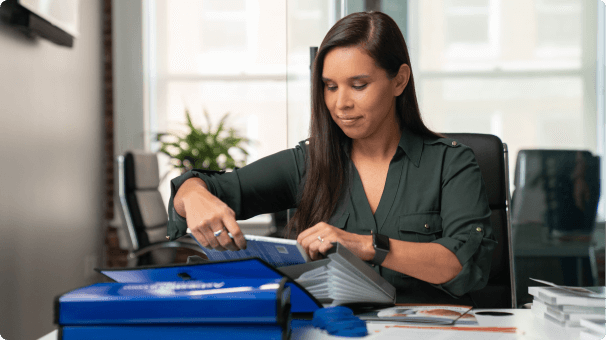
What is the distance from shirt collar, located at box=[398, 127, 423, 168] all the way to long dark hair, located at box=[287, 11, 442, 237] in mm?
35

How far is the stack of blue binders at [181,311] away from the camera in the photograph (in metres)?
0.51

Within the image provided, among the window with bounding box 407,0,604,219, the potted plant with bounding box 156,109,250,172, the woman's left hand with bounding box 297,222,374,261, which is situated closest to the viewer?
the woman's left hand with bounding box 297,222,374,261

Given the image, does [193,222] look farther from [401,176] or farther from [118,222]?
[118,222]

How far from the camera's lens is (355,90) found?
1121mm

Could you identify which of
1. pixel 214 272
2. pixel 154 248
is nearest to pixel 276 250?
pixel 214 272

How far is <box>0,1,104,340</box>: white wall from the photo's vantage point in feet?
8.21

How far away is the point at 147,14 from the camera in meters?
3.89

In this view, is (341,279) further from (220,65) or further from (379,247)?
(220,65)

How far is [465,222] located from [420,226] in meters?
0.14

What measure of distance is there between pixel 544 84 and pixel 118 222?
325cm

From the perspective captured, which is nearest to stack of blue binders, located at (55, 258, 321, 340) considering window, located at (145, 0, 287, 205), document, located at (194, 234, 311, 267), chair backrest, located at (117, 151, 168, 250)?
document, located at (194, 234, 311, 267)

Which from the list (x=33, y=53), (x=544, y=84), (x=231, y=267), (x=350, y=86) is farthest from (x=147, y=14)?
(x=231, y=267)

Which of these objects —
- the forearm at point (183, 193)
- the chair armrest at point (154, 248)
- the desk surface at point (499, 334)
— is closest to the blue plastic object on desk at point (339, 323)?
the desk surface at point (499, 334)

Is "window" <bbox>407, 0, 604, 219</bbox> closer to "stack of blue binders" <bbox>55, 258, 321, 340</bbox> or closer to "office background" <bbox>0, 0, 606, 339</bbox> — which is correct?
"office background" <bbox>0, 0, 606, 339</bbox>
